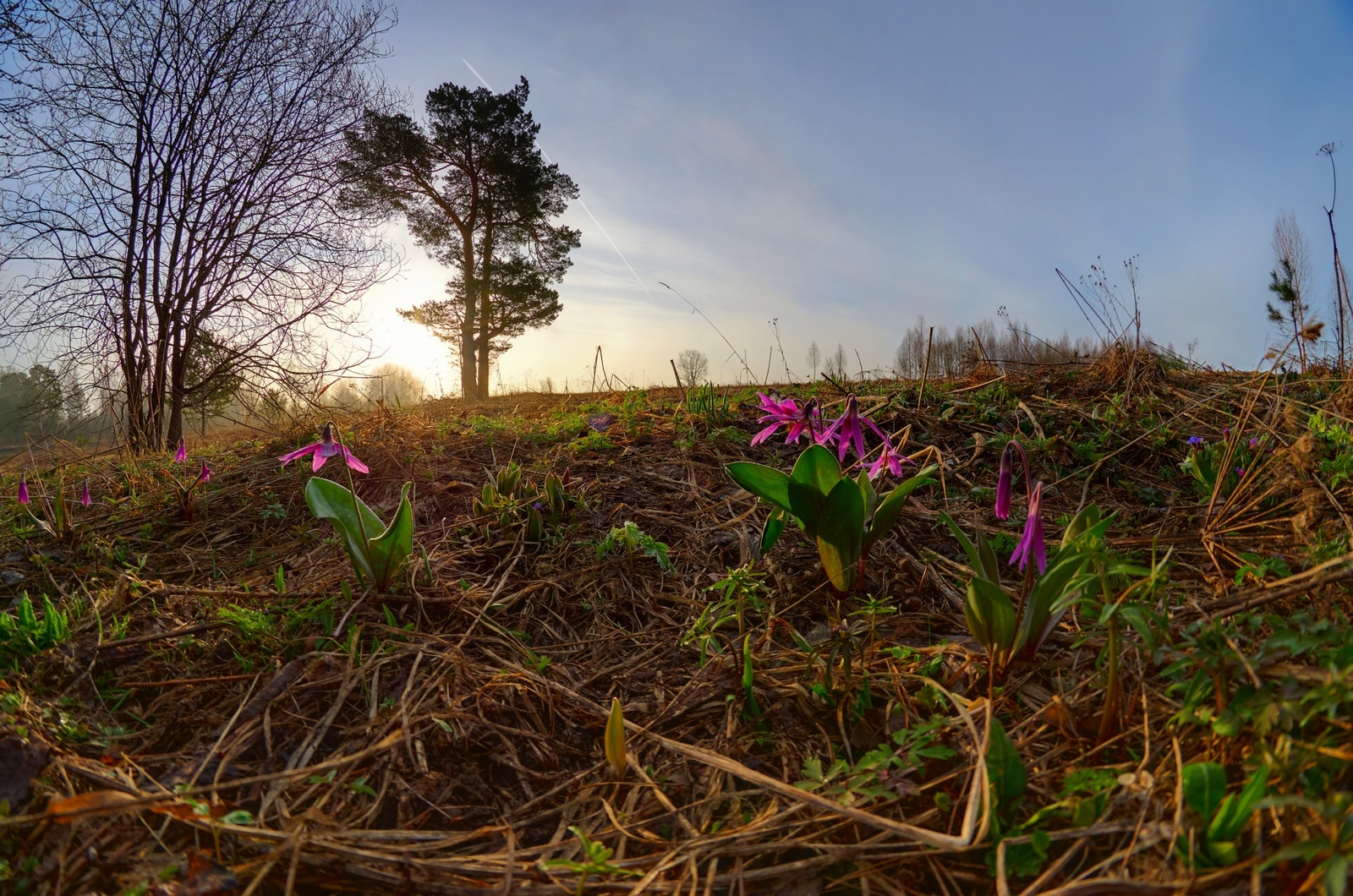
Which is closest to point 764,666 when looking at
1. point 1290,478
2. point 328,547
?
point 1290,478

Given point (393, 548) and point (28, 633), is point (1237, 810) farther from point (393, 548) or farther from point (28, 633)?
point (28, 633)

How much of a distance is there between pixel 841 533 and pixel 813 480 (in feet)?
0.57

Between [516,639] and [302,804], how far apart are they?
69 centimetres

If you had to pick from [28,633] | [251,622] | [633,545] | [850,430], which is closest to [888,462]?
[850,430]

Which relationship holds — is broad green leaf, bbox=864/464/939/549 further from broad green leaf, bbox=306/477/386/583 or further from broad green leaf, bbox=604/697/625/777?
broad green leaf, bbox=306/477/386/583

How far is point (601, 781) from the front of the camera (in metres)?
1.31

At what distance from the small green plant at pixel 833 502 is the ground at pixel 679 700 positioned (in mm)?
159

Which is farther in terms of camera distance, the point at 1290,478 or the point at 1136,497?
the point at 1136,497

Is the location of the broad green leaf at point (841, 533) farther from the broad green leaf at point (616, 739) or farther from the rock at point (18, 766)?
the rock at point (18, 766)

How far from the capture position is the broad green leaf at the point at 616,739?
4.24 ft

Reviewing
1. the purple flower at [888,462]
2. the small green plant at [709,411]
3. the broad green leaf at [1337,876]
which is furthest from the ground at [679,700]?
the small green plant at [709,411]

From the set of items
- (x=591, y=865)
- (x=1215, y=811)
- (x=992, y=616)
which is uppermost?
(x=992, y=616)

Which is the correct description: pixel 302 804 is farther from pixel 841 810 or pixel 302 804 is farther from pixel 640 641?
pixel 841 810

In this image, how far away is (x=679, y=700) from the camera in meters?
1.57
